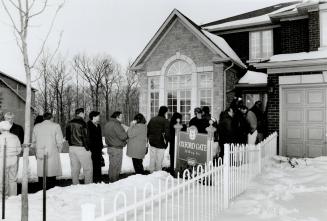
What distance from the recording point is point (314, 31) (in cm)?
1295

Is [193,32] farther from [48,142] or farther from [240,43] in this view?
[48,142]

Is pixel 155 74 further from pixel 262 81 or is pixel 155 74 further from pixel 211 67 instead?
pixel 262 81

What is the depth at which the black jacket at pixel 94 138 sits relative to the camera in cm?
805

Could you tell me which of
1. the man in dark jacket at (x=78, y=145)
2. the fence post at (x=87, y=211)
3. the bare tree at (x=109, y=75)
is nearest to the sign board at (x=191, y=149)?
the man in dark jacket at (x=78, y=145)

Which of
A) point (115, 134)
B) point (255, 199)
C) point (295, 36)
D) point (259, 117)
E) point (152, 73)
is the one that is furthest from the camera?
point (152, 73)

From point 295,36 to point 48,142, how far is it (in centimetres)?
1097

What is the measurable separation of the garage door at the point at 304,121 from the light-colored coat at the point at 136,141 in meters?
6.06

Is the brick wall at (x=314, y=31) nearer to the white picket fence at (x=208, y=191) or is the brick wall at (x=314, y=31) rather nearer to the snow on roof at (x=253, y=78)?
the snow on roof at (x=253, y=78)

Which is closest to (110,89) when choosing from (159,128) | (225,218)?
(159,128)

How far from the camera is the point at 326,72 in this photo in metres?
11.5

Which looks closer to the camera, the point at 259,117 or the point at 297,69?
the point at 259,117

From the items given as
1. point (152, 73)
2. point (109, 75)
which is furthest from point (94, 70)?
point (152, 73)

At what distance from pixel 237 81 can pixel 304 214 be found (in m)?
11.1

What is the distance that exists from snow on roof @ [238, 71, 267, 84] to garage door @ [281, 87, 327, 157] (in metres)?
2.86
